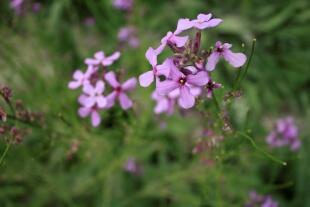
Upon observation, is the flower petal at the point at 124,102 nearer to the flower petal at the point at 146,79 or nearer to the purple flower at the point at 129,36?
the flower petal at the point at 146,79

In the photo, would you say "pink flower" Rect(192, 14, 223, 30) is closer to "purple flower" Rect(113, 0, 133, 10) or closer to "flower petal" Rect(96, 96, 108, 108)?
"flower petal" Rect(96, 96, 108, 108)

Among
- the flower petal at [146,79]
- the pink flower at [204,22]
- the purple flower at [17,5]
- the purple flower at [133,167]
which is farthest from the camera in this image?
the purple flower at [133,167]

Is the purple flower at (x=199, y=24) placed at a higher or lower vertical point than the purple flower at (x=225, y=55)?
higher

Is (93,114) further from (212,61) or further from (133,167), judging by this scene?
(133,167)

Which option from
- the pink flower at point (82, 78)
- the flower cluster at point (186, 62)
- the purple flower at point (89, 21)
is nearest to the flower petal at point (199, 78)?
the flower cluster at point (186, 62)

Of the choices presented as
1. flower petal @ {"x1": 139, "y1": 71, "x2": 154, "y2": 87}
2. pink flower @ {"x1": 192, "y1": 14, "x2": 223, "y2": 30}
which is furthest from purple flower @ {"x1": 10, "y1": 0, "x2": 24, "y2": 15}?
pink flower @ {"x1": 192, "y1": 14, "x2": 223, "y2": 30}

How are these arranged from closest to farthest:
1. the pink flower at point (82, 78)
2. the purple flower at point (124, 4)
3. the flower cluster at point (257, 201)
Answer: the pink flower at point (82, 78) < the flower cluster at point (257, 201) < the purple flower at point (124, 4)

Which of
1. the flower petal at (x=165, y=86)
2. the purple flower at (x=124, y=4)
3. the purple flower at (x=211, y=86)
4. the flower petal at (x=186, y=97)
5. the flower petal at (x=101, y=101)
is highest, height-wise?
the purple flower at (x=124, y=4)

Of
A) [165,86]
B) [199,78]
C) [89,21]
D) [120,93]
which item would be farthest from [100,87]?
[89,21]
